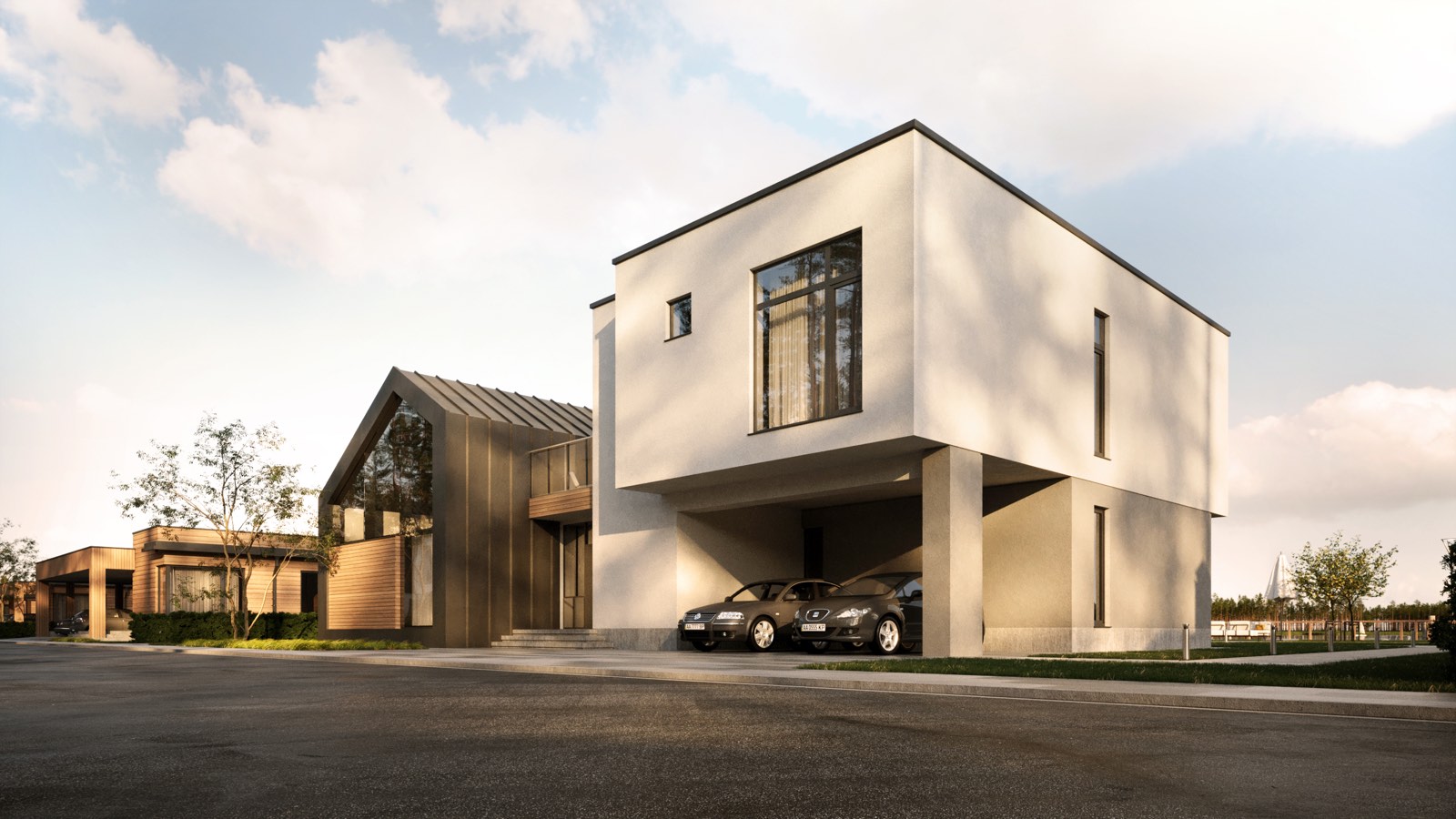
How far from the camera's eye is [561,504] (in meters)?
28.1

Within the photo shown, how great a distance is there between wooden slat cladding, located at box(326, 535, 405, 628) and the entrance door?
4.42 meters

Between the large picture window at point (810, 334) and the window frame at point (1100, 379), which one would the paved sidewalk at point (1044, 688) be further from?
the window frame at point (1100, 379)

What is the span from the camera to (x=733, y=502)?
2295cm

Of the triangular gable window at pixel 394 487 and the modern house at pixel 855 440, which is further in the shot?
the triangular gable window at pixel 394 487

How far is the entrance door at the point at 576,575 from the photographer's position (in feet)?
96.7

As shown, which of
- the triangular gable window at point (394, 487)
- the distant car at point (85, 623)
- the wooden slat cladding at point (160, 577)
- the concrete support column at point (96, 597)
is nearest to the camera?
the triangular gable window at point (394, 487)

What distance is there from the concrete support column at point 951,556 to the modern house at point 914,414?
0.15ft

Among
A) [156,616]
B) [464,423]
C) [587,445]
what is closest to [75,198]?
[464,423]

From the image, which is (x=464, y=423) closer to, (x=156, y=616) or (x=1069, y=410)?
(x=1069, y=410)

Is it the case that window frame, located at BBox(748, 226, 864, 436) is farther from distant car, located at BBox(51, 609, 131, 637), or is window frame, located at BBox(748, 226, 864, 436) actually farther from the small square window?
distant car, located at BBox(51, 609, 131, 637)

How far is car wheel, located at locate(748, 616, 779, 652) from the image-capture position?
21922 millimetres

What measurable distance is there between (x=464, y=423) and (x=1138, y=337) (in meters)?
16.6

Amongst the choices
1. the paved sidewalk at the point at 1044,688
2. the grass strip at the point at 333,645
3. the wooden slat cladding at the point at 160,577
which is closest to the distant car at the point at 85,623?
the wooden slat cladding at the point at 160,577

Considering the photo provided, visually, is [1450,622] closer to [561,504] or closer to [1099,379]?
[1099,379]
